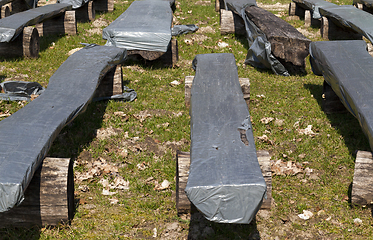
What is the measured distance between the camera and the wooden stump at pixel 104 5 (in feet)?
45.4

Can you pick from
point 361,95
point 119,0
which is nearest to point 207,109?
point 361,95

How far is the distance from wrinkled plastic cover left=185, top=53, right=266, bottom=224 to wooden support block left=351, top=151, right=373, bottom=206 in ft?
4.45

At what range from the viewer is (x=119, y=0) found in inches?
623

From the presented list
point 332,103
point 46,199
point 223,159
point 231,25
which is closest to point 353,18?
point 231,25

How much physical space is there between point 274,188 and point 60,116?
3181mm

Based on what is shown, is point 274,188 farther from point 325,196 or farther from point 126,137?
point 126,137

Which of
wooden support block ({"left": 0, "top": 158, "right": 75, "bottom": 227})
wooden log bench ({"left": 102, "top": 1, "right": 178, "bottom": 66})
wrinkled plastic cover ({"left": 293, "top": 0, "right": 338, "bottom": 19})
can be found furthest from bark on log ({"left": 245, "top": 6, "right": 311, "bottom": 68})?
wooden support block ({"left": 0, "top": 158, "right": 75, "bottom": 227})

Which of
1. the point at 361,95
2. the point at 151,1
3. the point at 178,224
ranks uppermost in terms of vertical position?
the point at 151,1

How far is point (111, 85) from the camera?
701 centimetres

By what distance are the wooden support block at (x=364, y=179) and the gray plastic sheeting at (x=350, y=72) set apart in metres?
0.37

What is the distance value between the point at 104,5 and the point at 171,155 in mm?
10528

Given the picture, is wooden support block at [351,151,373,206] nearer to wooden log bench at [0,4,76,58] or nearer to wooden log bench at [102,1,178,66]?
wooden log bench at [102,1,178,66]

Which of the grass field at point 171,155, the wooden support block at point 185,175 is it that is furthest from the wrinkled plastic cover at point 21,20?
the wooden support block at point 185,175

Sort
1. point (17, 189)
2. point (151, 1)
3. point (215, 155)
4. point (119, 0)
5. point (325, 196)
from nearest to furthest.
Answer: point (17, 189), point (215, 155), point (325, 196), point (151, 1), point (119, 0)
